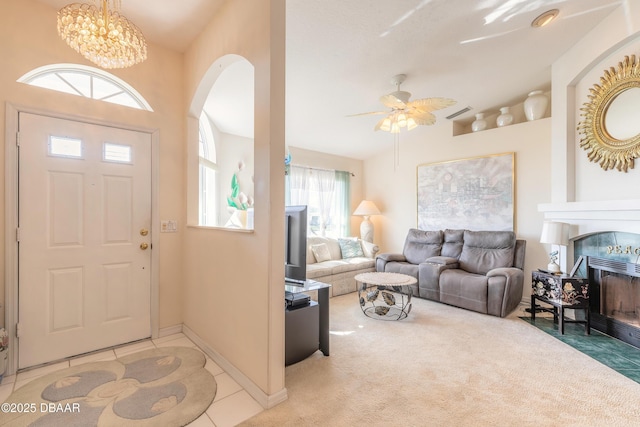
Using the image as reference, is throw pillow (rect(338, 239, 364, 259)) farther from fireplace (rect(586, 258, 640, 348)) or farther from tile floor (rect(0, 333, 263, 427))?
fireplace (rect(586, 258, 640, 348))

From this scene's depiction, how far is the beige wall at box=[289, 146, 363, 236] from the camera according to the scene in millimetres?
5199

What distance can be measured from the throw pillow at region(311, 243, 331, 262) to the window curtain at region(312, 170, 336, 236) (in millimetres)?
722

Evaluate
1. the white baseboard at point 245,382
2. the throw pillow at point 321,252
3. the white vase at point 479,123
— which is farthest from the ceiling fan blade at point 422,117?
the white baseboard at point 245,382

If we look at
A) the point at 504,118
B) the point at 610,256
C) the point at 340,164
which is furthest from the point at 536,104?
the point at 340,164

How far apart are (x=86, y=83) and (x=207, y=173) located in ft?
5.57

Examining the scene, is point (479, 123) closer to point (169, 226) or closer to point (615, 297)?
point (615, 297)

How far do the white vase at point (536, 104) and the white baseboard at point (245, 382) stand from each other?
4.71 meters

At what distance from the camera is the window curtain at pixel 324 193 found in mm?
5484

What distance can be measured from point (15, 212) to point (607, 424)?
427cm

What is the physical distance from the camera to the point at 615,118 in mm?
2826

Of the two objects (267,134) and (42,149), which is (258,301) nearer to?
(267,134)

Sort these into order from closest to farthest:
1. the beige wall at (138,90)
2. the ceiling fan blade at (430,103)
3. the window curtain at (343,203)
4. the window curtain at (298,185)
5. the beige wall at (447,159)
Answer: the beige wall at (138,90) → the ceiling fan blade at (430,103) → the beige wall at (447,159) → the window curtain at (298,185) → the window curtain at (343,203)

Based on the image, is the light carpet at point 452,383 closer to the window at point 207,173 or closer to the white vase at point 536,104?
the window at point 207,173

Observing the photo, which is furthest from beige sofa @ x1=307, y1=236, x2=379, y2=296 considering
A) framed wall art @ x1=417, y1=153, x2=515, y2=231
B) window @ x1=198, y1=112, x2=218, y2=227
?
window @ x1=198, y1=112, x2=218, y2=227
